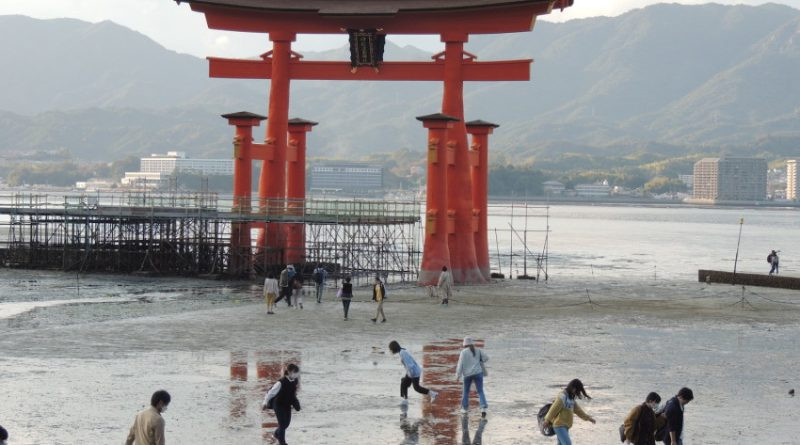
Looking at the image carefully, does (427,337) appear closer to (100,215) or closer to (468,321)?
(468,321)

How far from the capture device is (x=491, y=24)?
4347cm

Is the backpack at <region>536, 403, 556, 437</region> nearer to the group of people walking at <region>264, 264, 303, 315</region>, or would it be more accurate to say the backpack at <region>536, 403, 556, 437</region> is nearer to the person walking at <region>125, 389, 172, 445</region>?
the person walking at <region>125, 389, 172, 445</region>

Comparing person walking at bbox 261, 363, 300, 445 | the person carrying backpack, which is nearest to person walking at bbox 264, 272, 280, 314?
person walking at bbox 261, 363, 300, 445

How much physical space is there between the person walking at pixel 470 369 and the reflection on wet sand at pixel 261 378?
3.07 meters

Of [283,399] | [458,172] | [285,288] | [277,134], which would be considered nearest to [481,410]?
[283,399]

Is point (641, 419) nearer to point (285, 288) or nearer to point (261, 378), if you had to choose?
point (261, 378)

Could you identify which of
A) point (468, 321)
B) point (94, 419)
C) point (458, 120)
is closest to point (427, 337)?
point (468, 321)

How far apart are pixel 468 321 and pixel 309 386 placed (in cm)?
1153

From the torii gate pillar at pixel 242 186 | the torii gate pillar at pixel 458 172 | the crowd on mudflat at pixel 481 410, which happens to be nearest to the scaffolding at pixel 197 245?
the torii gate pillar at pixel 242 186

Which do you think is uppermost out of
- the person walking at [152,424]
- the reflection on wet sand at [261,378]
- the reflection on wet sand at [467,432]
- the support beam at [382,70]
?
the support beam at [382,70]

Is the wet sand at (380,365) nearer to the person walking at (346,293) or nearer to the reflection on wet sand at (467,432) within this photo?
the reflection on wet sand at (467,432)

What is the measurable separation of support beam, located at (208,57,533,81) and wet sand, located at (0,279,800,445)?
10.3m

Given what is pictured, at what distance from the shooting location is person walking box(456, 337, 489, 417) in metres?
18.1

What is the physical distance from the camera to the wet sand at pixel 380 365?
1734cm
